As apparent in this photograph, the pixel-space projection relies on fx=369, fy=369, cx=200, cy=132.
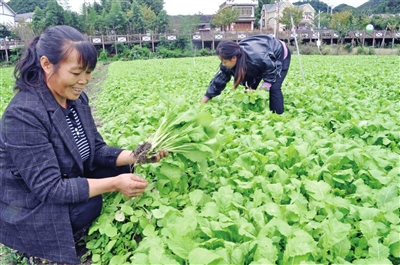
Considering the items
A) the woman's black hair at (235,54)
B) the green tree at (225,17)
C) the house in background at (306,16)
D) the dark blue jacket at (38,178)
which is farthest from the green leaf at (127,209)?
the house in background at (306,16)

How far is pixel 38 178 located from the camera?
2.14 metres

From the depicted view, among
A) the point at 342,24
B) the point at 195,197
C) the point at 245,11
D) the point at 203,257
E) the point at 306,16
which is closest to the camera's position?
the point at 203,257

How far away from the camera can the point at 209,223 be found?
201 cm

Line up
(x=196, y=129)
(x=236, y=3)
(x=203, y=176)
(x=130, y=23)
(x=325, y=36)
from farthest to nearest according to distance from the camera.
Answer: (x=236, y=3), (x=130, y=23), (x=325, y=36), (x=203, y=176), (x=196, y=129)

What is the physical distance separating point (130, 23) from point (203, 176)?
153 feet

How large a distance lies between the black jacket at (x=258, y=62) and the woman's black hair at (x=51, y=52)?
2974 millimetres

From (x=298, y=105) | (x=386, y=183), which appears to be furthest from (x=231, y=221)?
(x=298, y=105)

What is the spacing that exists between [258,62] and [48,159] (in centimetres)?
336

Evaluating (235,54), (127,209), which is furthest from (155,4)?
(127,209)

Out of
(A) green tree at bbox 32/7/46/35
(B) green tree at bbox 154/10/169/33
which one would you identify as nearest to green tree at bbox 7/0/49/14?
(A) green tree at bbox 32/7/46/35

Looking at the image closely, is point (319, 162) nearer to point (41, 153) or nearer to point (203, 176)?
point (203, 176)

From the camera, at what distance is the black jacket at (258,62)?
16.0 feet

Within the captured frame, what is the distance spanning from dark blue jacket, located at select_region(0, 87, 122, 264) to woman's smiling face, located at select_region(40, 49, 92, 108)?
69mm

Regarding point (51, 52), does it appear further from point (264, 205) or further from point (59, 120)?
point (264, 205)
